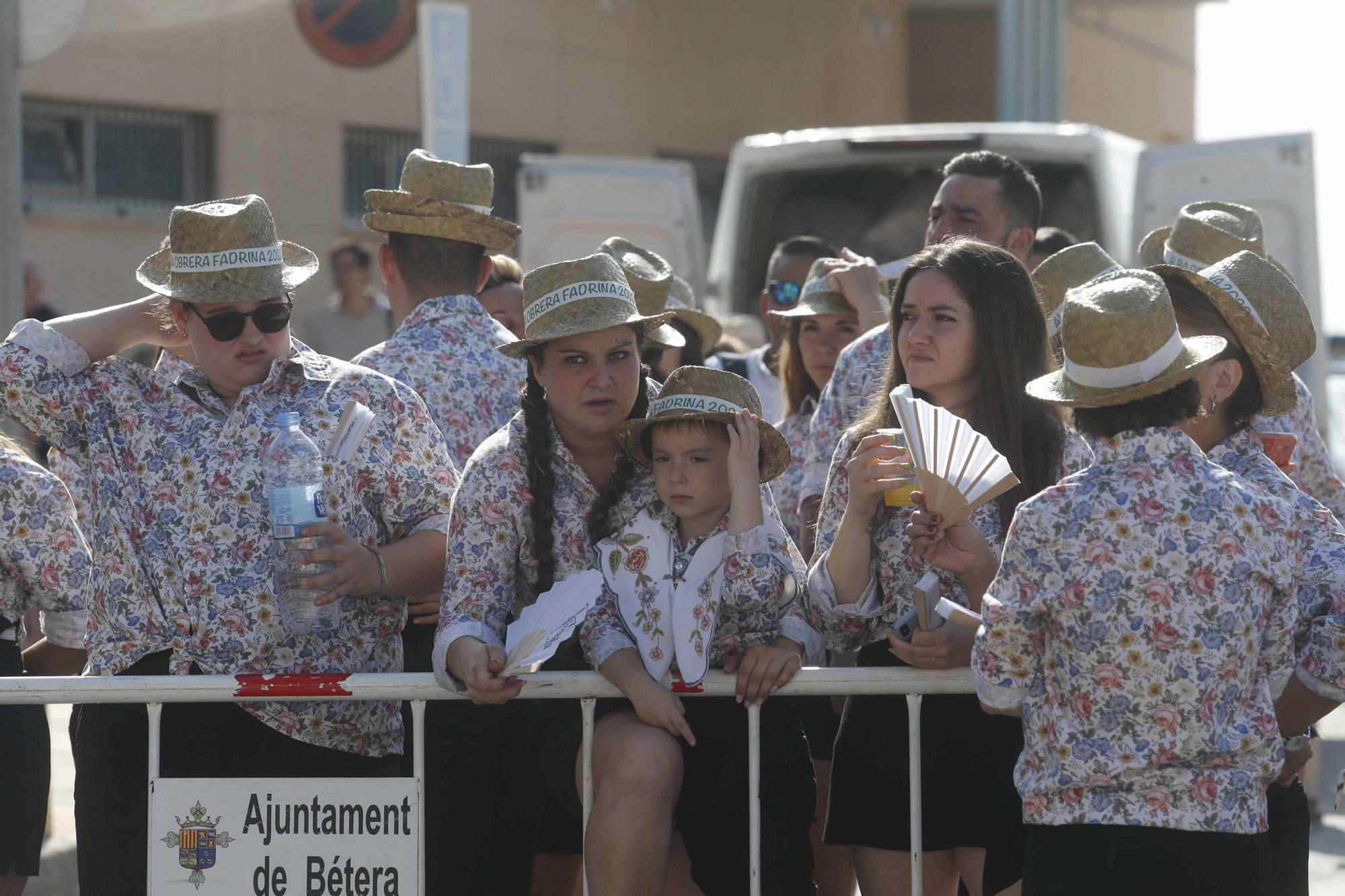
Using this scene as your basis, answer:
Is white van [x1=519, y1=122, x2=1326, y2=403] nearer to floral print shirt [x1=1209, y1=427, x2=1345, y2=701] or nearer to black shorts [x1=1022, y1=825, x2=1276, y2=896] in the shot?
floral print shirt [x1=1209, y1=427, x2=1345, y2=701]

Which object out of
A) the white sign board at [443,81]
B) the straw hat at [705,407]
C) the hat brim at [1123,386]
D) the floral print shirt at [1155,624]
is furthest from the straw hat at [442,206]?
the white sign board at [443,81]

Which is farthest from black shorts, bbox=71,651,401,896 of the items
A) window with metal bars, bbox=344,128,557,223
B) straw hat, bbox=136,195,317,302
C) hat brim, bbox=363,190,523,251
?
window with metal bars, bbox=344,128,557,223

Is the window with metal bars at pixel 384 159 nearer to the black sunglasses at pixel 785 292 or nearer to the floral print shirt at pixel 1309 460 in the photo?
the black sunglasses at pixel 785 292

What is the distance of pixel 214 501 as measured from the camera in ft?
12.0

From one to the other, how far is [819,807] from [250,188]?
448 inches

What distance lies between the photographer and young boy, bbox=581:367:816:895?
3457 millimetres

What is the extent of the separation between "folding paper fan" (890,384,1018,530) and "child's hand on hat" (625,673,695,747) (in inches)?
25.5

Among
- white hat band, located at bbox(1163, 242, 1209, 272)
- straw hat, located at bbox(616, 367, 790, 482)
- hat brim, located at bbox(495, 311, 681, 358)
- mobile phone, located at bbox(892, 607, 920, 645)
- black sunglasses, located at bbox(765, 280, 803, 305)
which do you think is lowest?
mobile phone, located at bbox(892, 607, 920, 645)

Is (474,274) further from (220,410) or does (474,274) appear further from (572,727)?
(572,727)

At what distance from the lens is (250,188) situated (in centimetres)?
1464

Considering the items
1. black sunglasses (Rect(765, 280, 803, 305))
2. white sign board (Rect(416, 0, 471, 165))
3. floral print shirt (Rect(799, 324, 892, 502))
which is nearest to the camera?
floral print shirt (Rect(799, 324, 892, 502))

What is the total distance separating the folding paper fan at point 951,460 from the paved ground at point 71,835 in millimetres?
2609

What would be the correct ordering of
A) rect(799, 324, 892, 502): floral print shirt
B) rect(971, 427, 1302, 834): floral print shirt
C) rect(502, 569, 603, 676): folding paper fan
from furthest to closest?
rect(799, 324, 892, 502): floral print shirt, rect(502, 569, 603, 676): folding paper fan, rect(971, 427, 1302, 834): floral print shirt

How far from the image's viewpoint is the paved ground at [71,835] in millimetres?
5977
